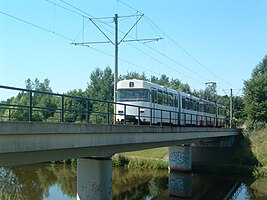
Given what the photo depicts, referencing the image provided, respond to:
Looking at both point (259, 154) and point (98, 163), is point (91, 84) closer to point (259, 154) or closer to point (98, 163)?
point (259, 154)

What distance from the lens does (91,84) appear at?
106m

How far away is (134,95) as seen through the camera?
2533 cm

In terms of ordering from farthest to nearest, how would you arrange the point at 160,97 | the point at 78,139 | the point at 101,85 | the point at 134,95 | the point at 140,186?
the point at 101,85 → the point at 140,186 → the point at 160,97 → the point at 134,95 → the point at 78,139

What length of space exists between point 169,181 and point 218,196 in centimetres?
512

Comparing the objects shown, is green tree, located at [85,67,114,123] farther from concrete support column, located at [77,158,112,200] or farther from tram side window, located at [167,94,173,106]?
→ concrete support column, located at [77,158,112,200]

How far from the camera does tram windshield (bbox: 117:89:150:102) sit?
25266 millimetres

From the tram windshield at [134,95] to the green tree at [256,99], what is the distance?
33809 mm

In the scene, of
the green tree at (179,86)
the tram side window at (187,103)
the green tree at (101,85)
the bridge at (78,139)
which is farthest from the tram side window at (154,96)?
the green tree at (179,86)

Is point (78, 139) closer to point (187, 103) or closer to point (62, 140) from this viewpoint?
point (62, 140)

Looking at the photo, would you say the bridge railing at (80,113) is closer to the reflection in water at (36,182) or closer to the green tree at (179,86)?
the reflection in water at (36,182)

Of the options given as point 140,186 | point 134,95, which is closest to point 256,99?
point 140,186

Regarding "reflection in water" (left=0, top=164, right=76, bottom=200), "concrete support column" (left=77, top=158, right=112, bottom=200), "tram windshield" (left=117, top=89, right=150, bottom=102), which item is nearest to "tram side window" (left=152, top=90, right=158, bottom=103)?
"tram windshield" (left=117, top=89, right=150, bottom=102)

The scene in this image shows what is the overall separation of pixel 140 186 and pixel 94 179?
14937mm

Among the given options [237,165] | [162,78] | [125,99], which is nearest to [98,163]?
[125,99]
